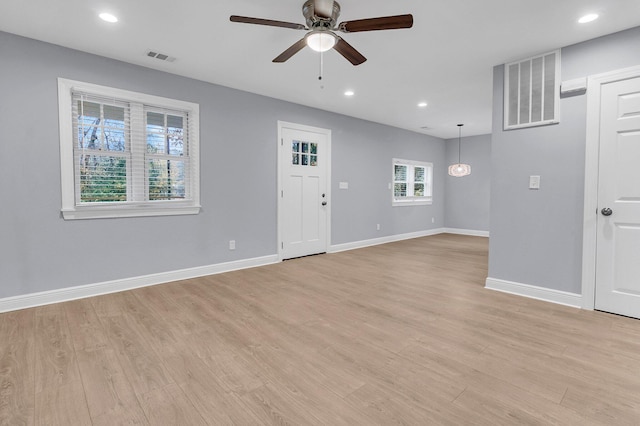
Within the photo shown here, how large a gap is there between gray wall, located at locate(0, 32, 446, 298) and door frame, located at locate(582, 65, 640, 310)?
375cm

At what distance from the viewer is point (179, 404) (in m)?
1.67

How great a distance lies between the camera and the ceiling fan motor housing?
2.27 meters

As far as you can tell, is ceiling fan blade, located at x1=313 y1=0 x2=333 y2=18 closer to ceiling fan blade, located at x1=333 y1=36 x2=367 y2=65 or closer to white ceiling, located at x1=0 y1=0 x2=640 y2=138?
ceiling fan blade, located at x1=333 y1=36 x2=367 y2=65

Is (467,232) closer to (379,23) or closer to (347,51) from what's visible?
(347,51)

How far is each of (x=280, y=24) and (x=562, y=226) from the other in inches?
131

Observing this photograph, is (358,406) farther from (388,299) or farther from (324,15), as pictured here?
(324,15)

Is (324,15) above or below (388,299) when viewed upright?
above

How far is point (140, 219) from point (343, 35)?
3.13m

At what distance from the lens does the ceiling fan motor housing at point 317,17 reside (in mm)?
2268

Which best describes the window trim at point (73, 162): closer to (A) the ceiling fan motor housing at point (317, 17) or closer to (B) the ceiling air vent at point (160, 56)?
(B) the ceiling air vent at point (160, 56)

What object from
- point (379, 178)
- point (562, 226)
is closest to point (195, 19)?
point (562, 226)

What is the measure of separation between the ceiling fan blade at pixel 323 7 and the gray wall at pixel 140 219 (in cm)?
255

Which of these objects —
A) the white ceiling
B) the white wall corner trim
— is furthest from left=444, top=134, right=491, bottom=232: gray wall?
the white wall corner trim

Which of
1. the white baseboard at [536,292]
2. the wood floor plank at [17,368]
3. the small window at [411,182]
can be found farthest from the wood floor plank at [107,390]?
the small window at [411,182]
